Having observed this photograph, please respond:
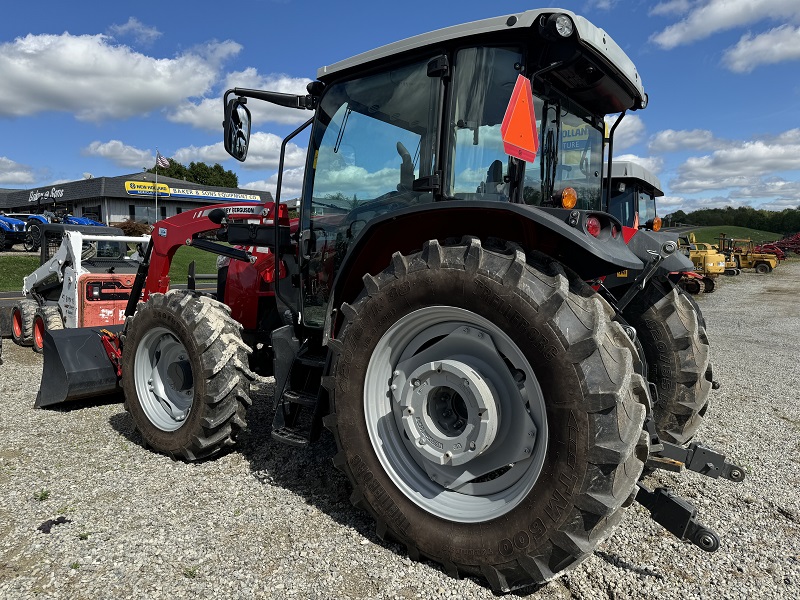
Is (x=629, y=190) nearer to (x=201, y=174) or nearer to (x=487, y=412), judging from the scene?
(x=487, y=412)

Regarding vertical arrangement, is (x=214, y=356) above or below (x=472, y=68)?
below

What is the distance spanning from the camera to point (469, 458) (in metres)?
2.49

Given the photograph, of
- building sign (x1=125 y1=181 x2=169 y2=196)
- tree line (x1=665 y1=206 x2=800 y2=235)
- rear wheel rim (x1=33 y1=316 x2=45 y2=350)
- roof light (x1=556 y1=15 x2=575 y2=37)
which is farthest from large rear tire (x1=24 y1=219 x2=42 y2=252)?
tree line (x1=665 y1=206 x2=800 y2=235)

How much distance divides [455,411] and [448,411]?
0.11ft

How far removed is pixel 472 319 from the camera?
2543 millimetres

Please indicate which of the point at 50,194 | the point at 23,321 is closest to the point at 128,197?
the point at 50,194

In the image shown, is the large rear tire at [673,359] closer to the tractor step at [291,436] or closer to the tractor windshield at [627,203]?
the tractor step at [291,436]

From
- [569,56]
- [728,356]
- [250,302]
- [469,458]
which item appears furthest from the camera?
[728,356]

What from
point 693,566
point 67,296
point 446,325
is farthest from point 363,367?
point 67,296

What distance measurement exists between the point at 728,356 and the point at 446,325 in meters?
8.03

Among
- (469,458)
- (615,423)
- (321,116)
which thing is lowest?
(469,458)

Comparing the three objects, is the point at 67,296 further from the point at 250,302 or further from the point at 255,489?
the point at 255,489

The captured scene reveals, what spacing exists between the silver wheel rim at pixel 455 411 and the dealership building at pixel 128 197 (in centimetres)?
4236

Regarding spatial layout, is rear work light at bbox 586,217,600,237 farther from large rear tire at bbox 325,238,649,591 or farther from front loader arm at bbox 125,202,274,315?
front loader arm at bbox 125,202,274,315
